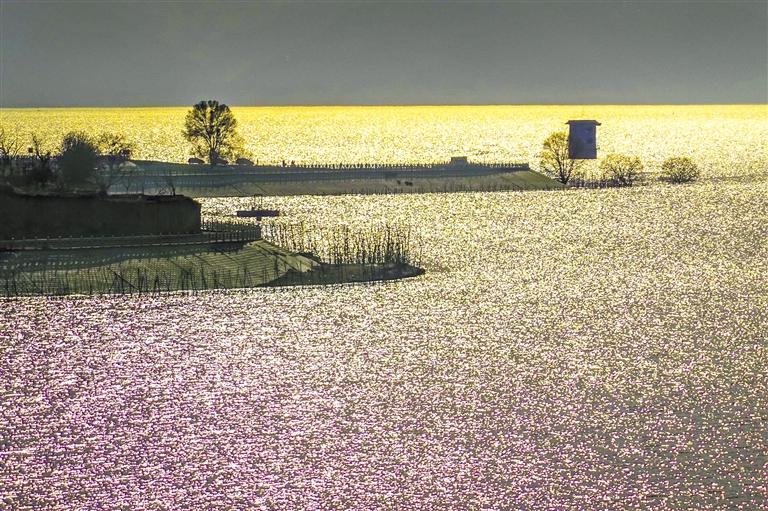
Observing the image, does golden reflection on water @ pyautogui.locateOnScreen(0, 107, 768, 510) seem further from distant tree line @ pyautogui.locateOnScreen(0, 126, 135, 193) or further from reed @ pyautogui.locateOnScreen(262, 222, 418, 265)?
distant tree line @ pyautogui.locateOnScreen(0, 126, 135, 193)

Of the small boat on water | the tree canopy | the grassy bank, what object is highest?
the tree canopy

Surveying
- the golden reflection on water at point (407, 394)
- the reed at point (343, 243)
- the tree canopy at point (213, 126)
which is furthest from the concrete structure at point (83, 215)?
the tree canopy at point (213, 126)

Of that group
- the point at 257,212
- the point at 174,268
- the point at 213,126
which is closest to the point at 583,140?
the point at 213,126

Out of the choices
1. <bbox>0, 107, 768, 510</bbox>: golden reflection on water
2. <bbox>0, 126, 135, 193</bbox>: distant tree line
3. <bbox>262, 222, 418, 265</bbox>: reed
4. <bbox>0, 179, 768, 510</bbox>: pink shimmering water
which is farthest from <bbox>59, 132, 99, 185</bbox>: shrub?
<bbox>0, 179, 768, 510</bbox>: pink shimmering water

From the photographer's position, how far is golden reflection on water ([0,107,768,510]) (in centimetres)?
5159

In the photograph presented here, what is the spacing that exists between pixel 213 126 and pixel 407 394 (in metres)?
128

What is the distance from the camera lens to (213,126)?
19075 cm

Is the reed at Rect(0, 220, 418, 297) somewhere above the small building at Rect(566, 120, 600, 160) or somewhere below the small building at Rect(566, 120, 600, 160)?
below

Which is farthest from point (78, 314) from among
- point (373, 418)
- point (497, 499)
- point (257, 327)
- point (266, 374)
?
point (497, 499)

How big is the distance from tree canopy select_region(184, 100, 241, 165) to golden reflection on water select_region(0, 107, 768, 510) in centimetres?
7915

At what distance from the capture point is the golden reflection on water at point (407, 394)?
5159 cm

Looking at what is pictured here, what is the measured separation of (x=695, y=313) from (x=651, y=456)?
1596 inches

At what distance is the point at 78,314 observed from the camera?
87.8 m

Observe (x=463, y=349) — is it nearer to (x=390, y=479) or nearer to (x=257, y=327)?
(x=257, y=327)
